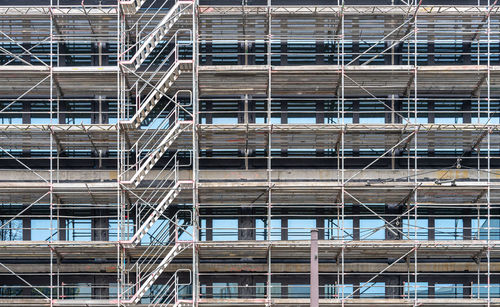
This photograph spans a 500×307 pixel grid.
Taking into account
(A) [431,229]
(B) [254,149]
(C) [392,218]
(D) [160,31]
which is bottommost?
(A) [431,229]

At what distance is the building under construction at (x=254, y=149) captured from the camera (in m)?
25.3

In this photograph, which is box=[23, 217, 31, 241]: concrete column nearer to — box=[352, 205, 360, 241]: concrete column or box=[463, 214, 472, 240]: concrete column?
box=[352, 205, 360, 241]: concrete column

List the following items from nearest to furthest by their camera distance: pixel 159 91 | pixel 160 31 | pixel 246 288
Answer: pixel 159 91
pixel 160 31
pixel 246 288

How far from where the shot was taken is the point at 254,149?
88.0 ft

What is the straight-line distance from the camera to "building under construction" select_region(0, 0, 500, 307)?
25266 mm

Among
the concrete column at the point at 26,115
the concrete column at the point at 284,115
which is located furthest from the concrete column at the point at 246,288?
the concrete column at the point at 26,115

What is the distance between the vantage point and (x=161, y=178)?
2644 cm

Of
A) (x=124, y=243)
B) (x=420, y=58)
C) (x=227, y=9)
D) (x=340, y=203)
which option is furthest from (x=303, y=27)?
(x=124, y=243)

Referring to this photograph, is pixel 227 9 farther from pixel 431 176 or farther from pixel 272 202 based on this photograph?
pixel 431 176

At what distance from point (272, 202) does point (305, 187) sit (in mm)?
1707

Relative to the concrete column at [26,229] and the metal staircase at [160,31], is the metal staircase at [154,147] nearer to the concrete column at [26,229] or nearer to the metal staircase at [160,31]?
the metal staircase at [160,31]

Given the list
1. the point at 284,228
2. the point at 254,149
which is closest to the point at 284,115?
the point at 254,149

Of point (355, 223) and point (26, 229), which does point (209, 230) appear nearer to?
point (355, 223)

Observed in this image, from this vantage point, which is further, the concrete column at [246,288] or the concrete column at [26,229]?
the concrete column at [26,229]
